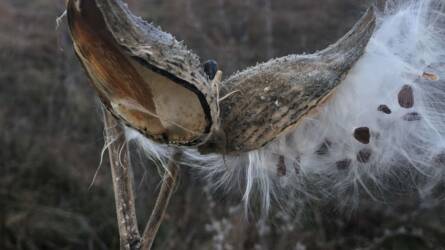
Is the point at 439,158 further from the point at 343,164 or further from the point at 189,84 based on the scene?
the point at 189,84

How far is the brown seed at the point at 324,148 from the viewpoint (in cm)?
99

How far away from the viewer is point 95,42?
2.55 feet

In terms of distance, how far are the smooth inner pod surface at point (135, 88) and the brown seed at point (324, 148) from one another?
0.24 meters

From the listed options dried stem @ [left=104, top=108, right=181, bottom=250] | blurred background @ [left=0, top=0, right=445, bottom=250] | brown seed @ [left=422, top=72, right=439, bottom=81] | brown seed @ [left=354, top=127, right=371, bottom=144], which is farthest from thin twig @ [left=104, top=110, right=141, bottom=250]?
blurred background @ [left=0, top=0, right=445, bottom=250]

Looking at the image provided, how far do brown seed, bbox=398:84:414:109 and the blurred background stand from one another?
9.07 feet

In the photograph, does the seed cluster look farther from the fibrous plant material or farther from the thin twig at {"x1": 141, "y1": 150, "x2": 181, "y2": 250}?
the thin twig at {"x1": 141, "y1": 150, "x2": 181, "y2": 250}

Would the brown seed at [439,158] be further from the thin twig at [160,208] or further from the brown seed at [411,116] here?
the thin twig at [160,208]

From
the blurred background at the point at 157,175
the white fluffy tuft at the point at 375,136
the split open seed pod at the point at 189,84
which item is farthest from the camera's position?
the blurred background at the point at 157,175

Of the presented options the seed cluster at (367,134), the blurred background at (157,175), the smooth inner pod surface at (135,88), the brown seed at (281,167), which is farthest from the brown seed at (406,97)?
the blurred background at (157,175)

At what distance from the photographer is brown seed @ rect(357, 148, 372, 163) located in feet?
3.26

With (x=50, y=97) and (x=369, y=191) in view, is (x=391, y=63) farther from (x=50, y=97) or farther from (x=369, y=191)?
(x=50, y=97)

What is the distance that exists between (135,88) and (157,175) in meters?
3.20

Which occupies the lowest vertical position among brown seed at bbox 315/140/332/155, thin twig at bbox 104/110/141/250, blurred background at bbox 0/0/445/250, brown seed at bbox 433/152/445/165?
thin twig at bbox 104/110/141/250

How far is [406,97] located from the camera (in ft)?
3.26
